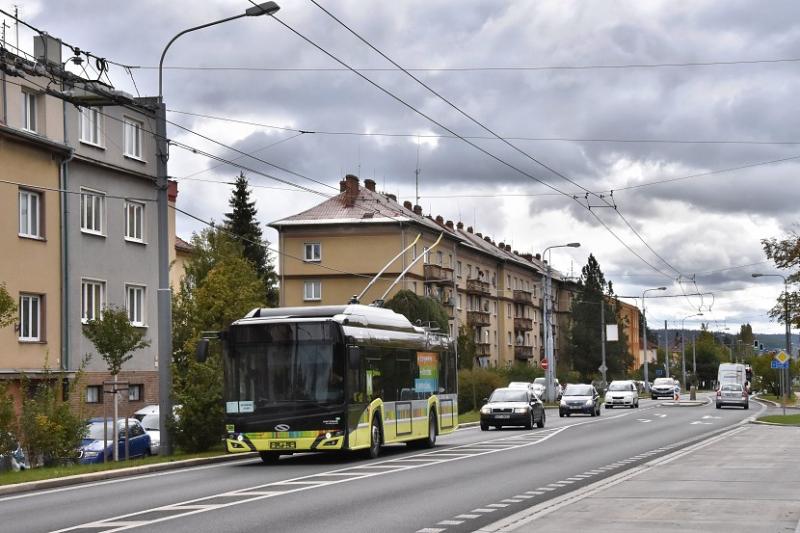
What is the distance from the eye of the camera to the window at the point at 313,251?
270 feet

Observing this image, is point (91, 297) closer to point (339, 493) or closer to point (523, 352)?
point (339, 493)

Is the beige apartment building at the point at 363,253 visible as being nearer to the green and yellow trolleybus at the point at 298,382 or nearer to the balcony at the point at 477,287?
the balcony at the point at 477,287

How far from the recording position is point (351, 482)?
1916cm

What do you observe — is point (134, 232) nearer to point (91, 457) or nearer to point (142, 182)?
point (142, 182)

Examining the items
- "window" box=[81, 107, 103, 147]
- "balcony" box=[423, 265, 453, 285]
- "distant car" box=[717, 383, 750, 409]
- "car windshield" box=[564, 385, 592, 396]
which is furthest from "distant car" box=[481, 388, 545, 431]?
"balcony" box=[423, 265, 453, 285]

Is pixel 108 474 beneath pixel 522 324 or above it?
beneath

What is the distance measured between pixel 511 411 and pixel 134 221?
1451cm

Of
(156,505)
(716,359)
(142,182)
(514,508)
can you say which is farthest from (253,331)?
(716,359)

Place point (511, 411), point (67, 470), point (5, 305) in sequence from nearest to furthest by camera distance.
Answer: point (67, 470) → point (5, 305) → point (511, 411)

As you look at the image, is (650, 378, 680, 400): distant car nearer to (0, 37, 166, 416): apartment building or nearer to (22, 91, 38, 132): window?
(0, 37, 166, 416): apartment building

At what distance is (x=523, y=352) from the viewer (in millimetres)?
110938

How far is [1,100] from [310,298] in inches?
1872

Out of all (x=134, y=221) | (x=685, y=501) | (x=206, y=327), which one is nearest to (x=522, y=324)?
(x=134, y=221)

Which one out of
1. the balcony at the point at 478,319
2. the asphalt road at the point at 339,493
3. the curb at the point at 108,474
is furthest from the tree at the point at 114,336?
the balcony at the point at 478,319
